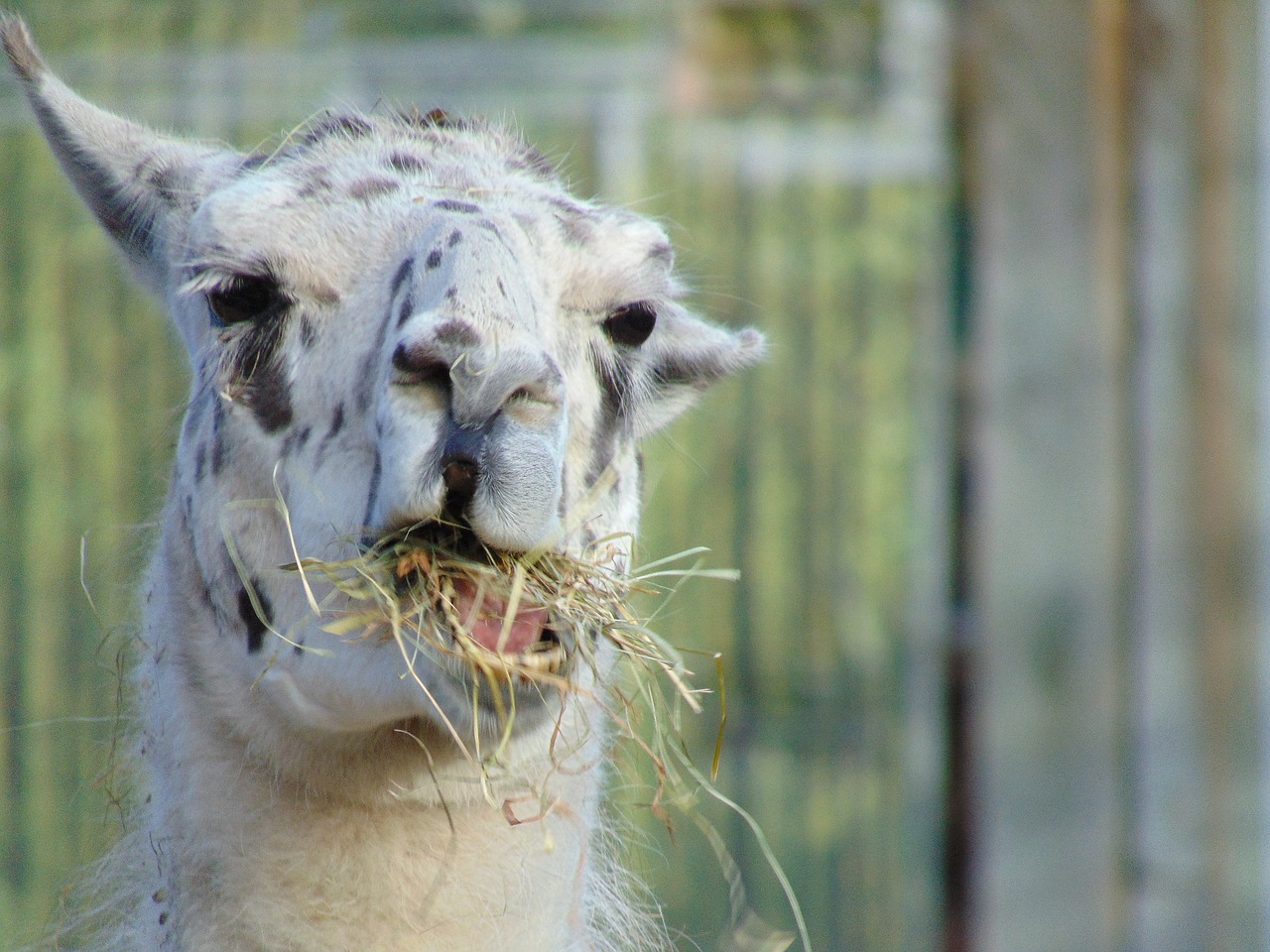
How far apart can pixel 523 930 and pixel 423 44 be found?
13.0 ft

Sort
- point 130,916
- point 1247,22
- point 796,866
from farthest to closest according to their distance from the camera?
1. point 796,866
2. point 1247,22
3. point 130,916

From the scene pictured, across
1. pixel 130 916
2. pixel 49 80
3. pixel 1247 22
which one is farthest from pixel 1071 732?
pixel 49 80

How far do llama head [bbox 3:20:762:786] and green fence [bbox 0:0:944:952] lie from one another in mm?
2864

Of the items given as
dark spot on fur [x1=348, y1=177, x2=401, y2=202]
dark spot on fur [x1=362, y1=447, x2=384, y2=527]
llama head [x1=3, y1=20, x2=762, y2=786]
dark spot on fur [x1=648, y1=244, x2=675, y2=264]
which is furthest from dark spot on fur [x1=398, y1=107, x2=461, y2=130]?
dark spot on fur [x1=362, y1=447, x2=384, y2=527]

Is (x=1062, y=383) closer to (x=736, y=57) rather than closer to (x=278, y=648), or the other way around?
(x=736, y=57)

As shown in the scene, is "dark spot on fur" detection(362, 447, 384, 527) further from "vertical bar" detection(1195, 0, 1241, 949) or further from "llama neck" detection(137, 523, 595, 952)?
"vertical bar" detection(1195, 0, 1241, 949)

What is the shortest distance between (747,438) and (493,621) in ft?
11.5

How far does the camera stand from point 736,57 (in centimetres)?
488

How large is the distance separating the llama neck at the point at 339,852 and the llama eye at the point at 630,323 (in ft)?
1.96

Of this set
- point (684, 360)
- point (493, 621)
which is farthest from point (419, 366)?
point (684, 360)

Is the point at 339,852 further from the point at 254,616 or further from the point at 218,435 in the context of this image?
the point at 218,435

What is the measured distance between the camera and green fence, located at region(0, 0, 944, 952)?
465 centimetres

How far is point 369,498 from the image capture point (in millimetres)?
1438

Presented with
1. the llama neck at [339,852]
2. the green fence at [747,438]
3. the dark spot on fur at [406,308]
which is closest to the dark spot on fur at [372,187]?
the dark spot on fur at [406,308]
